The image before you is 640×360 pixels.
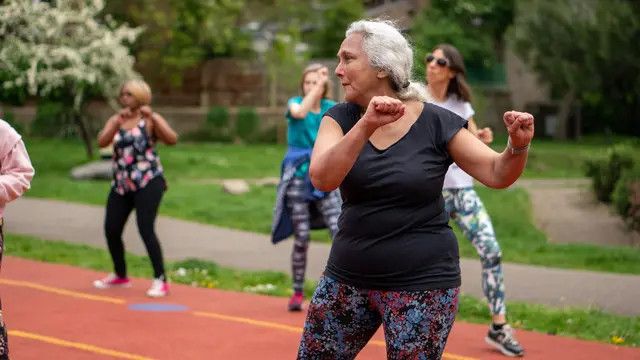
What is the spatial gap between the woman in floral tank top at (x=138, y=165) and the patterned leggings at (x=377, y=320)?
557 cm

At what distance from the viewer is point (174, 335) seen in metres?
8.57

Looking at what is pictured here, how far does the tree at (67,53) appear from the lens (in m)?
25.0

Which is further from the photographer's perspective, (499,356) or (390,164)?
(499,356)

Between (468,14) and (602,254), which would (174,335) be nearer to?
(602,254)

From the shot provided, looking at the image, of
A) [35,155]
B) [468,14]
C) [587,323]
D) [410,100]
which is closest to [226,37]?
[35,155]

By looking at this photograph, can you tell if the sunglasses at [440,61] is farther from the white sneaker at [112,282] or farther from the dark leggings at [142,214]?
the white sneaker at [112,282]

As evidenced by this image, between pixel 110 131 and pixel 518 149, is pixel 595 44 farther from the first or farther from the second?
pixel 518 149

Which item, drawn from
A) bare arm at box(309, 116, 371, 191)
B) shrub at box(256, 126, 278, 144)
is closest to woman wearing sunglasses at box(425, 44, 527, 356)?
bare arm at box(309, 116, 371, 191)

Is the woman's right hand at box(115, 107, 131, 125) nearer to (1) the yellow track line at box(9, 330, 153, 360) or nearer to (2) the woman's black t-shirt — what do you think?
(1) the yellow track line at box(9, 330, 153, 360)

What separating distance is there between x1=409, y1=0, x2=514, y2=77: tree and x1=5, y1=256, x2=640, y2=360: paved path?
36.5 meters

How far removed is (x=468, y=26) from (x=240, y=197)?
107ft

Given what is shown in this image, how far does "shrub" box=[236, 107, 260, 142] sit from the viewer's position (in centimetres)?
4303

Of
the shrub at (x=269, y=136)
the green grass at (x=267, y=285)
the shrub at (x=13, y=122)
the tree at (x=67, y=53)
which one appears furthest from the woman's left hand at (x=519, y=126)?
the shrub at (x=13, y=122)

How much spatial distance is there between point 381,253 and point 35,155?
29.7m
